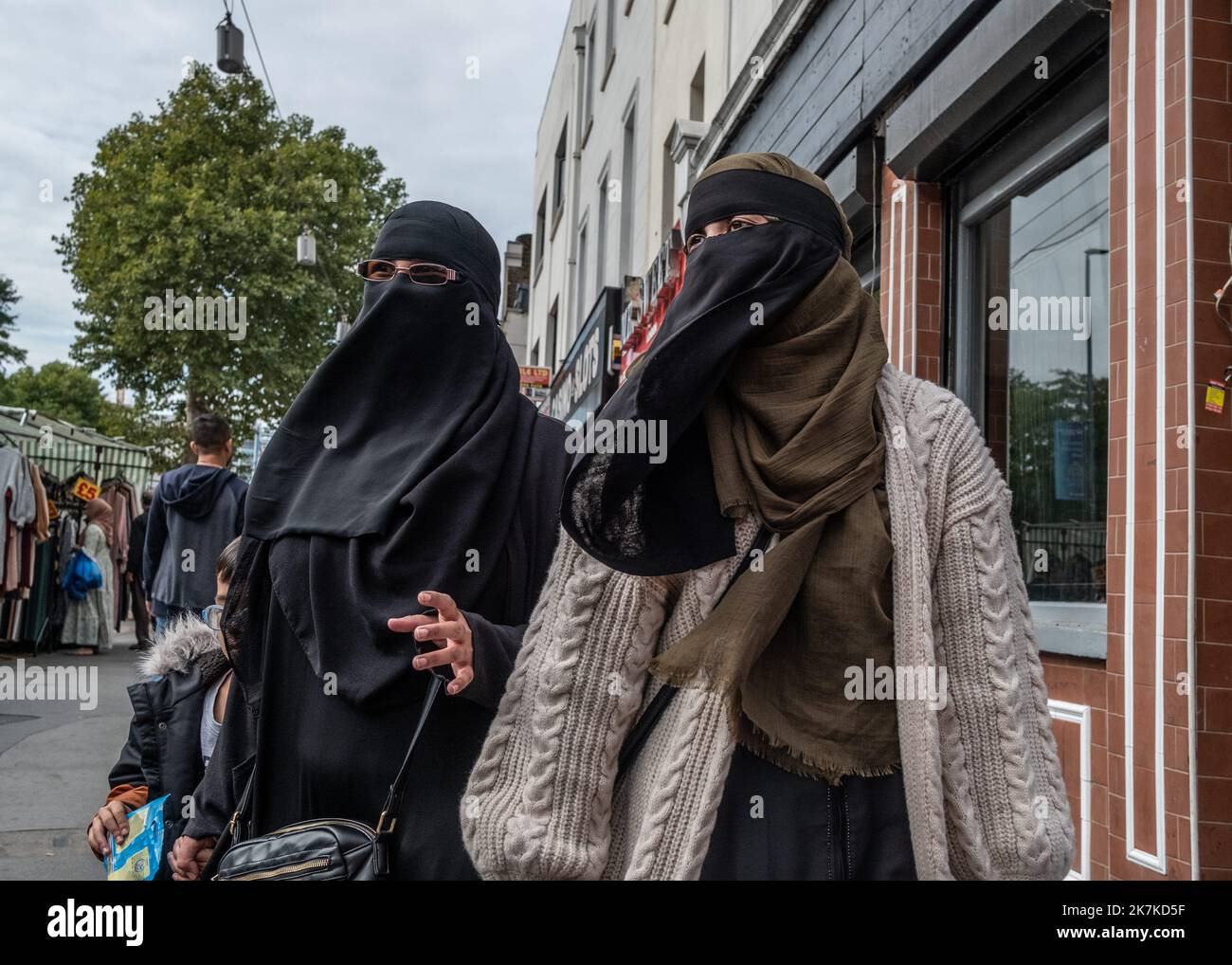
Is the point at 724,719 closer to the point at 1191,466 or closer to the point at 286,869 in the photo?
the point at 286,869

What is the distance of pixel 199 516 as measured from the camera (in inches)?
241

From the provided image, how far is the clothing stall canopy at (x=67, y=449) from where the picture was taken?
12.4 meters

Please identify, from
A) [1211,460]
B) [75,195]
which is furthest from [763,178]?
[75,195]

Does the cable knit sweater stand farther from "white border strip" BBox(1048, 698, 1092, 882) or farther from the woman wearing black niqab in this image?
"white border strip" BBox(1048, 698, 1092, 882)

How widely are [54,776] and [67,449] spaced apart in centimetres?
860

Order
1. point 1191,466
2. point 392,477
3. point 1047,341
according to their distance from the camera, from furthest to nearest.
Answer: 1. point 1047,341
2. point 1191,466
3. point 392,477

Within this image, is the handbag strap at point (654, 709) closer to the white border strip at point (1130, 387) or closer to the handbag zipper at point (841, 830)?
the handbag zipper at point (841, 830)

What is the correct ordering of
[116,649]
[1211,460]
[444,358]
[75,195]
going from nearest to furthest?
[444,358], [1211,460], [116,649], [75,195]

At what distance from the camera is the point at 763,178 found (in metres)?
1.92

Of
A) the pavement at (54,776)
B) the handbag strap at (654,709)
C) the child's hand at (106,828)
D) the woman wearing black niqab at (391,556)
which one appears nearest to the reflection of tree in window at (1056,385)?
the woman wearing black niqab at (391,556)

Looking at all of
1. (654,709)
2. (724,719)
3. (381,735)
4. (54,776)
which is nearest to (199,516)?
(54,776)
